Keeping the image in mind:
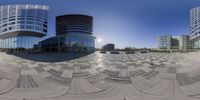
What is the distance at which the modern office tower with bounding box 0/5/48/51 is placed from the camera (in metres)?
1.60

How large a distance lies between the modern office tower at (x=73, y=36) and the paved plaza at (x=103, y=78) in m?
0.16

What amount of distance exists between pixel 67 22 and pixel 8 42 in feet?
2.53

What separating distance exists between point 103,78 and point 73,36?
65 centimetres

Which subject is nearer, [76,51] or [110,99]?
[110,99]

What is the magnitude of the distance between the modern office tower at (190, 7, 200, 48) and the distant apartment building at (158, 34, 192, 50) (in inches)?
2.2

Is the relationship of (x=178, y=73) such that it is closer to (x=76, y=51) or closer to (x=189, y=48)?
(x=189, y=48)

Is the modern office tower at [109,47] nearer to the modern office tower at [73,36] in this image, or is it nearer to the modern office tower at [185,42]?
the modern office tower at [73,36]

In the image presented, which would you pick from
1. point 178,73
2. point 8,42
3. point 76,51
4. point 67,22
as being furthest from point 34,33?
point 178,73

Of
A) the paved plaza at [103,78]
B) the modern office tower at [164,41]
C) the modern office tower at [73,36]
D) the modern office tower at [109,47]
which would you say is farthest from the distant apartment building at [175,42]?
the modern office tower at [73,36]

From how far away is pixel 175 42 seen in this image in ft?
5.19

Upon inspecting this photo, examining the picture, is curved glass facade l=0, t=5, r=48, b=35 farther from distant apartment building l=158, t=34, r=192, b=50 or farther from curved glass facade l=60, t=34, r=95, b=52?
distant apartment building l=158, t=34, r=192, b=50

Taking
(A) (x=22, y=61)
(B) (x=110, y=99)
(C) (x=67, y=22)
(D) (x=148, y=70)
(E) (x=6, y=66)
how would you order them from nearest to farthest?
1. (B) (x=110, y=99)
2. (C) (x=67, y=22)
3. (A) (x=22, y=61)
4. (D) (x=148, y=70)
5. (E) (x=6, y=66)

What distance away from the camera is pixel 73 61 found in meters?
1.80

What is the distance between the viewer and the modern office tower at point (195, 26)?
147cm
